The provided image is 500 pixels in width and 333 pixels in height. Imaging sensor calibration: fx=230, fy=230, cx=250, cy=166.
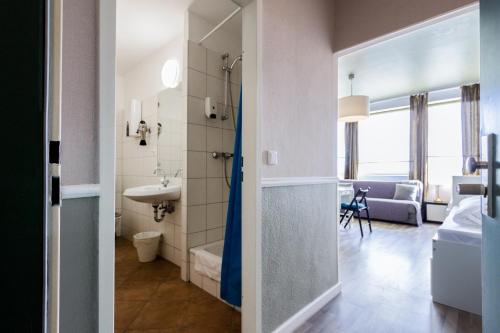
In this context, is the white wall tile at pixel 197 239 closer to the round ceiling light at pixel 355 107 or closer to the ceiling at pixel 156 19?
the ceiling at pixel 156 19

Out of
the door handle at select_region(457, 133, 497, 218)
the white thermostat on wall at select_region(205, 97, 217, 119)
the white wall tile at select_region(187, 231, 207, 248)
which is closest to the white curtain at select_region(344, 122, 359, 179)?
the white thermostat on wall at select_region(205, 97, 217, 119)

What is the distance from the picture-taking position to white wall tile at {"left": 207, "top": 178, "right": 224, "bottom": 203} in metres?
2.38

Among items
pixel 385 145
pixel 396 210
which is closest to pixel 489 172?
pixel 396 210

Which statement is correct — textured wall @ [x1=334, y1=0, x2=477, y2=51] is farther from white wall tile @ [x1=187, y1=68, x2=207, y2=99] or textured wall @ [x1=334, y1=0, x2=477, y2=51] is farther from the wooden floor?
the wooden floor

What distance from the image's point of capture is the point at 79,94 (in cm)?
71

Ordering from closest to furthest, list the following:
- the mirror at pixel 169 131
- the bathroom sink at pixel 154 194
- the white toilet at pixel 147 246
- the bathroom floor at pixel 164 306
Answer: the bathroom floor at pixel 164 306 < the bathroom sink at pixel 154 194 < the white toilet at pixel 147 246 < the mirror at pixel 169 131

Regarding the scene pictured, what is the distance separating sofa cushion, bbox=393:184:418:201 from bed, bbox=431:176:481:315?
10.1ft

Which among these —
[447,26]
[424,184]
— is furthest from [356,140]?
[447,26]

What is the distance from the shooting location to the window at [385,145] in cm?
545

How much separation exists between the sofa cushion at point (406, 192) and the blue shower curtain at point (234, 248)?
450cm

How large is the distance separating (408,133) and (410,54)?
8.63ft

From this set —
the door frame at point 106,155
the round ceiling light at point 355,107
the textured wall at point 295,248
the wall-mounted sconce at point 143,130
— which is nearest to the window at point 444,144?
the round ceiling light at point 355,107

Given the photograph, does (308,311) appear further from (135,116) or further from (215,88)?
(135,116)
